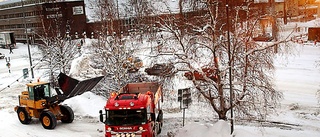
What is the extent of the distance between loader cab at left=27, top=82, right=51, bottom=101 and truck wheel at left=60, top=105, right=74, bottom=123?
3.74 feet

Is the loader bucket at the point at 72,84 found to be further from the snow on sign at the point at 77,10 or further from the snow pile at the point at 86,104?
the snow on sign at the point at 77,10

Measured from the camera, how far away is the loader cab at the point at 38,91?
1923cm

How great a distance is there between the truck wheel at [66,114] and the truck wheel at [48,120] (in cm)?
127

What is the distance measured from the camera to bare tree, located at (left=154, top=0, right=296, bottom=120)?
16406mm

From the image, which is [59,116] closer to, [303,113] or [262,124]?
[262,124]

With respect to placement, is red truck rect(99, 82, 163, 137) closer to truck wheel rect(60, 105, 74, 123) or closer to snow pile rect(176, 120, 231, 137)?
snow pile rect(176, 120, 231, 137)

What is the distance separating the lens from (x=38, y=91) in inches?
765

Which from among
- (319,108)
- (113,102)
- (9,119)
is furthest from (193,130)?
(9,119)

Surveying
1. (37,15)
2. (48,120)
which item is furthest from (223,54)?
(37,15)

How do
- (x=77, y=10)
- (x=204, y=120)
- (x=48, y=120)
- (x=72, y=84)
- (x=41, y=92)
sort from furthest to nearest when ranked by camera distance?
(x=77, y=10), (x=72, y=84), (x=204, y=120), (x=41, y=92), (x=48, y=120)

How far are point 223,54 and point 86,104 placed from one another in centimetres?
1055

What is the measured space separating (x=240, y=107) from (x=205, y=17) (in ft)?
15.7

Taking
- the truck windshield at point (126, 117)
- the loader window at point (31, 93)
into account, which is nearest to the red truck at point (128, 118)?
the truck windshield at point (126, 117)

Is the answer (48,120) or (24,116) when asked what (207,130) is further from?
(24,116)
